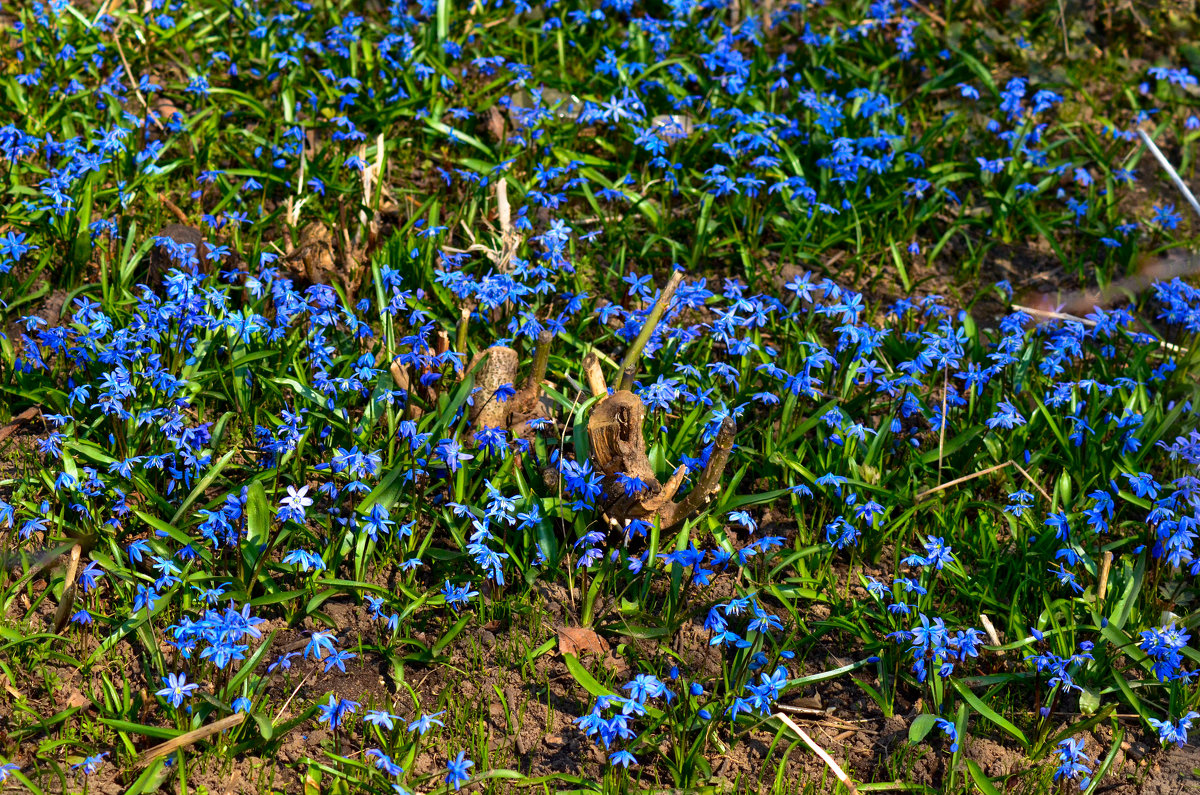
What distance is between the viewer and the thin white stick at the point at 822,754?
9.03 ft

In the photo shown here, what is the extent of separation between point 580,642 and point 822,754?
749mm

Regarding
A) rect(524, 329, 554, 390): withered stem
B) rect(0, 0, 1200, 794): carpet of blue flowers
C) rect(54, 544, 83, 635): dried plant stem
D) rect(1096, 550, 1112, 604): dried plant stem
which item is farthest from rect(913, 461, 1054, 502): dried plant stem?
rect(54, 544, 83, 635): dried plant stem

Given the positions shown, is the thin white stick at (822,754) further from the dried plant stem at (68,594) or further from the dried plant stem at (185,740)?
the dried plant stem at (68,594)

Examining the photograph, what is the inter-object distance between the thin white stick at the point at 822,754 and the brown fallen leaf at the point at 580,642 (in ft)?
1.79

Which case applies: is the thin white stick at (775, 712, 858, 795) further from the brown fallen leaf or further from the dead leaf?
the dead leaf

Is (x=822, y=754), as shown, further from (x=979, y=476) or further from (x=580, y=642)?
(x=979, y=476)

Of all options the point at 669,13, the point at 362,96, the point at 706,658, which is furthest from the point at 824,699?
the point at 669,13

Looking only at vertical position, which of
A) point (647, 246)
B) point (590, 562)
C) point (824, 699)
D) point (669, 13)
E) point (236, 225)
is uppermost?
point (669, 13)

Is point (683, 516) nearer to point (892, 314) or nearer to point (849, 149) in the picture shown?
point (892, 314)

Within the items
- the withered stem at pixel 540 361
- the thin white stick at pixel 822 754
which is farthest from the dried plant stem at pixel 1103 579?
the withered stem at pixel 540 361

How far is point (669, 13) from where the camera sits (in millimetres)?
5609

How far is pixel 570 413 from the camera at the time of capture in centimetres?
353

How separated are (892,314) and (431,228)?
1.86m

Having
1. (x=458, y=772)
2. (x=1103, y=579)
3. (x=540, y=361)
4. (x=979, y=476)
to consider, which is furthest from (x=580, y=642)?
(x=1103, y=579)
